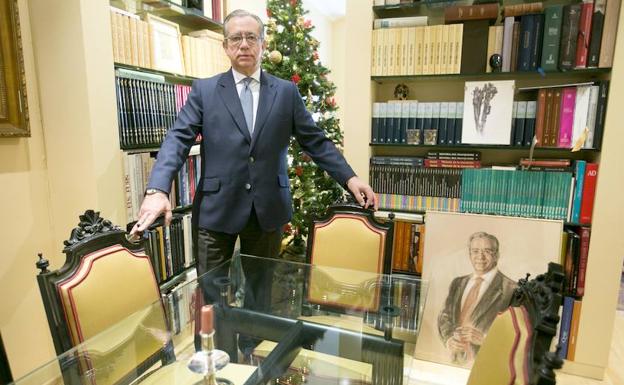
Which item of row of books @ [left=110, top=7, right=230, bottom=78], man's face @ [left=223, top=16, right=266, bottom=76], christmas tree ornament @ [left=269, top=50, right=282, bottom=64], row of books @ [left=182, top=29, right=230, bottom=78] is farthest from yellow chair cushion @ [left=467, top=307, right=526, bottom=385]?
christmas tree ornament @ [left=269, top=50, right=282, bottom=64]

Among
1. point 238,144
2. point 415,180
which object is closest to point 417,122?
point 415,180

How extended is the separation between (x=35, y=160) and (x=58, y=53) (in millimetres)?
514

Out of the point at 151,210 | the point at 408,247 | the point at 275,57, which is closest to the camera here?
the point at 151,210

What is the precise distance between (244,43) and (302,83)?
3.95 ft

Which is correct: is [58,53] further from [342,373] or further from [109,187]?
[342,373]

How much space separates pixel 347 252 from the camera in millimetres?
1946

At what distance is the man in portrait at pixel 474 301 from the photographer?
2252 mm

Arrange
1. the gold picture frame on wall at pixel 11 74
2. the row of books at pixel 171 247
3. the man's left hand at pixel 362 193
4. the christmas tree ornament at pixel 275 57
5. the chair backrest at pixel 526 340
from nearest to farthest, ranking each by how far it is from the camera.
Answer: the chair backrest at pixel 526 340
the gold picture frame on wall at pixel 11 74
the man's left hand at pixel 362 193
the row of books at pixel 171 247
the christmas tree ornament at pixel 275 57

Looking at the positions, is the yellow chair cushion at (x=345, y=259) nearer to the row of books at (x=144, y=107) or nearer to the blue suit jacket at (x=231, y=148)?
the blue suit jacket at (x=231, y=148)

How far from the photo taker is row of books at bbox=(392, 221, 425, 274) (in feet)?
8.00

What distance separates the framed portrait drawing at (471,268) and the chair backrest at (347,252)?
0.59m

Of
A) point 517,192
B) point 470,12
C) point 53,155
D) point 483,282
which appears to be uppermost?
point 470,12

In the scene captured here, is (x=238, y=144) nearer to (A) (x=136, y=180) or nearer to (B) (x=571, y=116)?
(A) (x=136, y=180)

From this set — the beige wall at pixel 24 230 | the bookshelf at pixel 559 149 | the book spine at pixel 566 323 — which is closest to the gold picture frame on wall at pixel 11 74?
the beige wall at pixel 24 230
